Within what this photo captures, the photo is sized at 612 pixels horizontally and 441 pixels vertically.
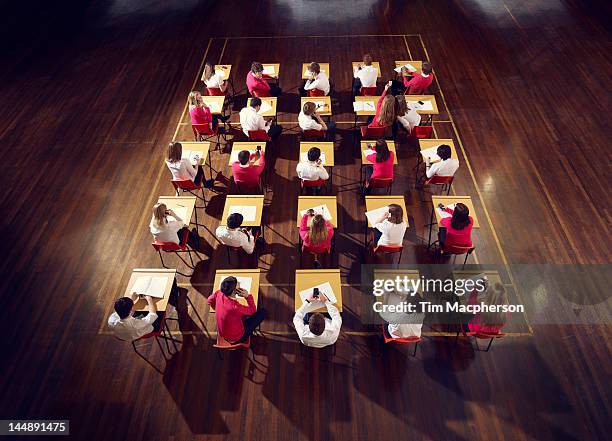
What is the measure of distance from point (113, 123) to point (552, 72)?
35.7 feet

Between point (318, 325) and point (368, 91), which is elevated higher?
point (368, 91)

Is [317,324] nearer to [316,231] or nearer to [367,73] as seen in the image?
[316,231]

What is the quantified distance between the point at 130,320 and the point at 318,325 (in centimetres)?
229

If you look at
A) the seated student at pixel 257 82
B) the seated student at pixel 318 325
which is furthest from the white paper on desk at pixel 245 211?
the seated student at pixel 257 82

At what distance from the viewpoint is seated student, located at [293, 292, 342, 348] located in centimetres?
448

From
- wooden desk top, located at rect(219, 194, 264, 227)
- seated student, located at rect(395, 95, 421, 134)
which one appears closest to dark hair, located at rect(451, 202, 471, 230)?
seated student, located at rect(395, 95, 421, 134)

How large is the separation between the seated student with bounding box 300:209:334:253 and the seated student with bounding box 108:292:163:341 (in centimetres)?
223

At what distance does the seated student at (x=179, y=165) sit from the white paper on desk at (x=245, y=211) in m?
1.05

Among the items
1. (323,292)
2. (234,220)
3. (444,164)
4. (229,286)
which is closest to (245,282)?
(229,286)

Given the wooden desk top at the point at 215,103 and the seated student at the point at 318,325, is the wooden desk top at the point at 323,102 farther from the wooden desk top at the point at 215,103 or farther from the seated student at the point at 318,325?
the seated student at the point at 318,325

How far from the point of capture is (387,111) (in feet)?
22.9

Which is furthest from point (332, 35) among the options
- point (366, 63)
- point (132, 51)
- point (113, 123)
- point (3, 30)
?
point (3, 30)

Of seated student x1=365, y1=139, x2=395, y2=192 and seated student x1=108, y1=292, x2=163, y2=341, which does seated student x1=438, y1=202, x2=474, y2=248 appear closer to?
seated student x1=365, y1=139, x2=395, y2=192

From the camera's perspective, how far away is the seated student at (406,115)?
23.4 feet
